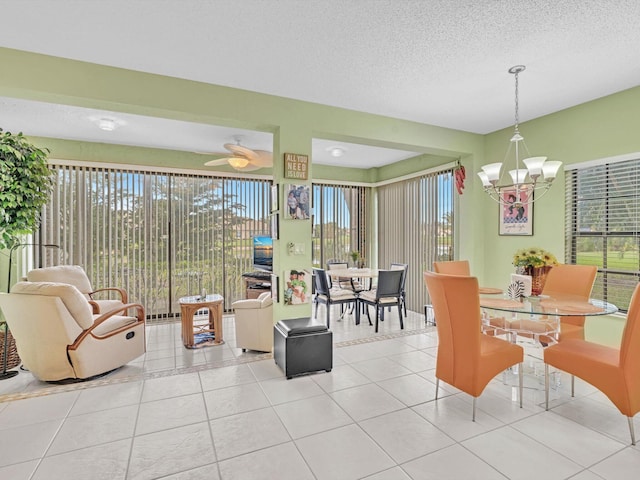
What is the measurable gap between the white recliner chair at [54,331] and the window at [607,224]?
16.8 feet

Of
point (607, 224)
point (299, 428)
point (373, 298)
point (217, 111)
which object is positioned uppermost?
point (217, 111)

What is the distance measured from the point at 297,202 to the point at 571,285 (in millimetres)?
2887

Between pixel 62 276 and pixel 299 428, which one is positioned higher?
pixel 62 276

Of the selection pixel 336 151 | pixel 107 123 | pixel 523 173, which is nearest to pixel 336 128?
pixel 336 151

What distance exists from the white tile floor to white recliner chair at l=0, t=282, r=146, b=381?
0.55ft

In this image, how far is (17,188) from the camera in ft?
10.5

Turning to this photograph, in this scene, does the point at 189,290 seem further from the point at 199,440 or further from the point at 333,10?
the point at 333,10

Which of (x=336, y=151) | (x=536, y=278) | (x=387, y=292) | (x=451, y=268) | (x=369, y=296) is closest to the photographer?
(x=536, y=278)

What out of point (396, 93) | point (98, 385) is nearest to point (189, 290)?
point (98, 385)

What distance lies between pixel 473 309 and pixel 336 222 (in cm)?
486

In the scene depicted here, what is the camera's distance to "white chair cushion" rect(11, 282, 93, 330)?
2875 millimetres

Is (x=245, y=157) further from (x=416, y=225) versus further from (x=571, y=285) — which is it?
(x=571, y=285)

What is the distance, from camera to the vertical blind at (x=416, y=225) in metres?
5.58

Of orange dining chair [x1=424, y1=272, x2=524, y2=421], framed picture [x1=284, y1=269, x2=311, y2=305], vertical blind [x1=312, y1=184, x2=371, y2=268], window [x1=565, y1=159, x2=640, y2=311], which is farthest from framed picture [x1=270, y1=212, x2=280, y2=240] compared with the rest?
window [x1=565, y1=159, x2=640, y2=311]
